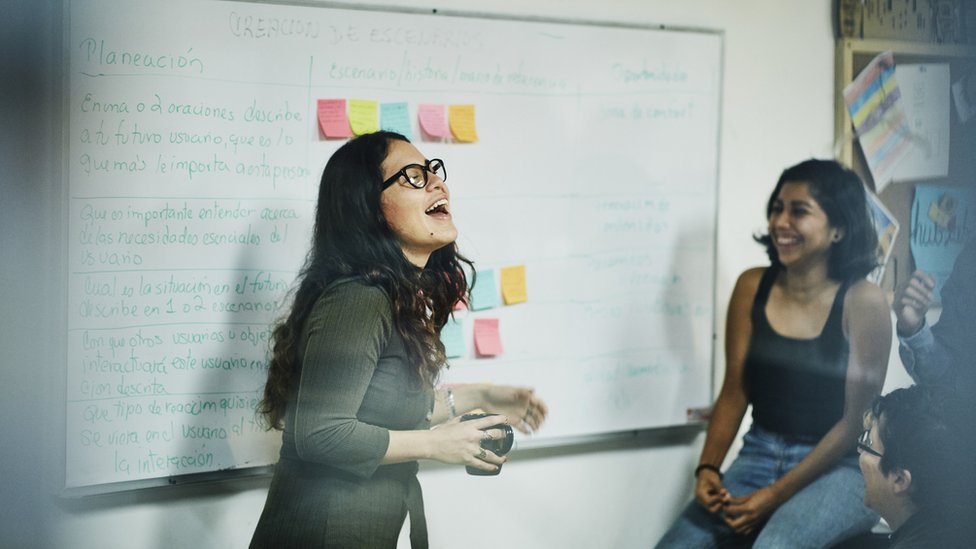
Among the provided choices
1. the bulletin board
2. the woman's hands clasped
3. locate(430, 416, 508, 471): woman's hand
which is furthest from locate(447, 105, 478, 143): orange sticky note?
the woman's hands clasped

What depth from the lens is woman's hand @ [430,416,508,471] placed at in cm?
123

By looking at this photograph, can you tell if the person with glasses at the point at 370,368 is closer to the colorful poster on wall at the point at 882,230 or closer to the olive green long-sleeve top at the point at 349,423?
the olive green long-sleeve top at the point at 349,423

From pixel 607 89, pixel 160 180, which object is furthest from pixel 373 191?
pixel 607 89

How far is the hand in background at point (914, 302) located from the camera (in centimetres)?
142

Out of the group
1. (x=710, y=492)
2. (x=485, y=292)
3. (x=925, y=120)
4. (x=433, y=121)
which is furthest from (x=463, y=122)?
(x=710, y=492)

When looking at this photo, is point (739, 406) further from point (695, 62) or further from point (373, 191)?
point (373, 191)

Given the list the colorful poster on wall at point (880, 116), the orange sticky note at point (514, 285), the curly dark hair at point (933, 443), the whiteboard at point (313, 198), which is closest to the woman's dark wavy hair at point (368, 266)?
the whiteboard at point (313, 198)

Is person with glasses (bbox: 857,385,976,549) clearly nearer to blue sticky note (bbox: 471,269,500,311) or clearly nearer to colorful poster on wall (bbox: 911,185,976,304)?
colorful poster on wall (bbox: 911,185,976,304)

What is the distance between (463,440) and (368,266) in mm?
267

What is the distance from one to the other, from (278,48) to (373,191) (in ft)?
1.35

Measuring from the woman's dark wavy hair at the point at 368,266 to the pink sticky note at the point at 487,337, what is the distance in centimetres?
31

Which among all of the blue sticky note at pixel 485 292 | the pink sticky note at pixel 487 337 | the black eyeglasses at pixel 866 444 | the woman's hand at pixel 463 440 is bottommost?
A: the black eyeglasses at pixel 866 444

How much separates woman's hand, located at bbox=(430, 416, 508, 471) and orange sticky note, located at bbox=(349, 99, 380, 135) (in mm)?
553

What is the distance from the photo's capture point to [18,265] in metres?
1.08
